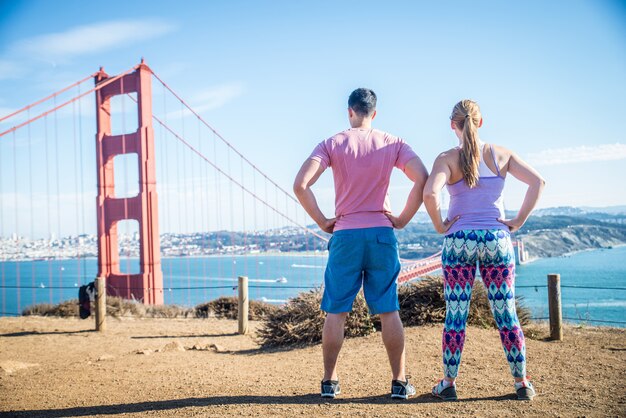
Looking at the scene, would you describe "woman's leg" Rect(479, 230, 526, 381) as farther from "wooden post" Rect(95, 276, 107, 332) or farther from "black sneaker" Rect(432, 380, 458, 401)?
"wooden post" Rect(95, 276, 107, 332)

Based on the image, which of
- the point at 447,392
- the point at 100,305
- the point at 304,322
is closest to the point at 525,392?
the point at 447,392

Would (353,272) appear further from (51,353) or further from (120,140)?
(120,140)

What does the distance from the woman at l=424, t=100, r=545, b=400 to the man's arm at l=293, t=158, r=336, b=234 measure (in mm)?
564

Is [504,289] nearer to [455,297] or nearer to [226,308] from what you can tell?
[455,297]

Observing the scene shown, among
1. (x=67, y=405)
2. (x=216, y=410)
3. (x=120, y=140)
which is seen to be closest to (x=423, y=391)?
(x=216, y=410)

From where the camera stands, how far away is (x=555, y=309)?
518 centimetres

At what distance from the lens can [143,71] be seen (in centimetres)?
1600

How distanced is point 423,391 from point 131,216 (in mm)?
13856

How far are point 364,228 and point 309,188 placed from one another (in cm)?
37

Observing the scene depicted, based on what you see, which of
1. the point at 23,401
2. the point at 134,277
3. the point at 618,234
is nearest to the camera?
the point at 23,401

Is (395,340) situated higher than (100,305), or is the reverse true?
(395,340)

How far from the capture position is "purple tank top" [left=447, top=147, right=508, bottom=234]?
282 centimetres

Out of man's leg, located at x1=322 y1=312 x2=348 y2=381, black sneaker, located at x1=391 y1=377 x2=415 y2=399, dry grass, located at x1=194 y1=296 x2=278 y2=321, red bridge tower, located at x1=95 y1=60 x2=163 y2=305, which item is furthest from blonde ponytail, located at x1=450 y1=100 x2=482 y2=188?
red bridge tower, located at x1=95 y1=60 x2=163 y2=305

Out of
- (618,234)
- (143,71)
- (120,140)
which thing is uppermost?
(143,71)
